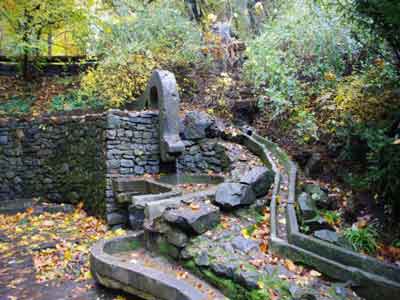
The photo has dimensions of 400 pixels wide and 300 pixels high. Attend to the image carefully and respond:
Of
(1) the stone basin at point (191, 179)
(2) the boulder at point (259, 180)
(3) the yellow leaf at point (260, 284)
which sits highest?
(2) the boulder at point (259, 180)

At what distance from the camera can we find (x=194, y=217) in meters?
4.08

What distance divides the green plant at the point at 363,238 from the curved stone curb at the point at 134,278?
1993 mm

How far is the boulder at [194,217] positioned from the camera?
4.05m

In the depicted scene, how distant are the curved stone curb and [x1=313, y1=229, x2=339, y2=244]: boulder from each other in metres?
1.64

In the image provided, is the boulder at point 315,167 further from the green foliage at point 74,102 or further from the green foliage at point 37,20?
the green foliage at point 37,20

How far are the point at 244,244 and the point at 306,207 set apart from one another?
1.18 m

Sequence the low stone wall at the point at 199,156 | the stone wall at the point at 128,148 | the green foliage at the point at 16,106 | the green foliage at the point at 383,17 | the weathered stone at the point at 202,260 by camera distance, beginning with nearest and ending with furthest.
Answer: the green foliage at the point at 383,17 < the weathered stone at the point at 202,260 < the stone wall at the point at 128,148 < the low stone wall at the point at 199,156 < the green foliage at the point at 16,106

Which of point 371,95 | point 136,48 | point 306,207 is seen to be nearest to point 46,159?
point 136,48

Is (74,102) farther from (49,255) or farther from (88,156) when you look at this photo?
(49,255)

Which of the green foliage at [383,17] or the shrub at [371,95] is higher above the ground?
the green foliage at [383,17]

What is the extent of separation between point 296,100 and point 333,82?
90cm

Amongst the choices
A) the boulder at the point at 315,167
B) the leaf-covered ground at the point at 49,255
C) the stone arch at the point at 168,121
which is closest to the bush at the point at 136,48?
the stone arch at the point at 168,121

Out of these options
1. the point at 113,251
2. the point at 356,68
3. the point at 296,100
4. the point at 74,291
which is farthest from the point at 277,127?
the point at 74,291

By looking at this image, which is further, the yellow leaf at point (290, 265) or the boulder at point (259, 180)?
the boulder at point (259, 180)
